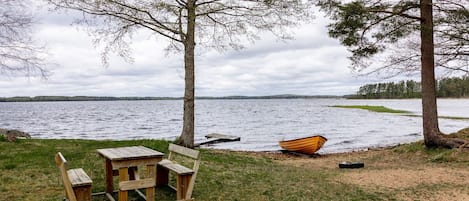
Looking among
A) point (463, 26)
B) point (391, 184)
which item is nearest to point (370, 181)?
point (391, 184)

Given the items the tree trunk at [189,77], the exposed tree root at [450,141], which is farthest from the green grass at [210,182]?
the exposed tree root at [450,141]

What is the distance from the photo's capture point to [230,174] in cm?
825

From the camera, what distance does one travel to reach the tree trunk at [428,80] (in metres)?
12.1

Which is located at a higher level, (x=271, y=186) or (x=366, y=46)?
(x=366, y=46)

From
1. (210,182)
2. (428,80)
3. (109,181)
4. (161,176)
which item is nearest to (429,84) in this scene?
(428,80)

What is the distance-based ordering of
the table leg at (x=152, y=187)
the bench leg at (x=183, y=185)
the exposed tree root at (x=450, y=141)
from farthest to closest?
the exposed tree root at (x=450, y=141), the bench leg at (x=183, y=185), the table leg at (x=152, y=187)

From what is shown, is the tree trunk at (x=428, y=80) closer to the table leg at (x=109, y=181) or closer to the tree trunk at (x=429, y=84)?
the tree trunk at (x=429, y=84)

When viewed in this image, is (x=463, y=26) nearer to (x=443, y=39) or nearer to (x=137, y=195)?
(x=443, y=39)

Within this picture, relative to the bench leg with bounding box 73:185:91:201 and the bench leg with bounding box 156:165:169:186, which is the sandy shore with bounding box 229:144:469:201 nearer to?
the bench leg with bounding box 156:165:169:186

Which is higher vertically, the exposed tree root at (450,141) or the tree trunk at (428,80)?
the tree trunk at (428,80)

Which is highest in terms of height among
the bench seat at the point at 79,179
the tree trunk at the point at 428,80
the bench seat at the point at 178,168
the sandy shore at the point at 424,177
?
the tree trunk at the point at 428,80

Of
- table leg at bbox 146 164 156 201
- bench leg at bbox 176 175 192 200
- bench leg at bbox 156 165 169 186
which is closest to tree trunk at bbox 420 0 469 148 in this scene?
bench leg at bbox 156 165 169 186

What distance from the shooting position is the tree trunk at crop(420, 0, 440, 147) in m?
12.1

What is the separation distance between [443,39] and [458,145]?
3315mm
